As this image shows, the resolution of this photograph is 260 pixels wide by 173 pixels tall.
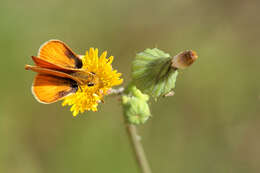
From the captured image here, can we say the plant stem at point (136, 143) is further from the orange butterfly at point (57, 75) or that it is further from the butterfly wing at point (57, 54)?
the butterfly wing at point (57, 54)

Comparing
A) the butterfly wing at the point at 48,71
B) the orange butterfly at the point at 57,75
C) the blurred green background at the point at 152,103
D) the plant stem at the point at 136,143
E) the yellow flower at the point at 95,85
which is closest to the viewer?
the butterfly wing at the point at 48,71

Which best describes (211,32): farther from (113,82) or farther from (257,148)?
(113,82)

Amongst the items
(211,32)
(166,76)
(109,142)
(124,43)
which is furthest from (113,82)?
(211,32)

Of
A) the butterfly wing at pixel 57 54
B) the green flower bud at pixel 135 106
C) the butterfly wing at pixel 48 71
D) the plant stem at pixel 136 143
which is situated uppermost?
the butterfly wing at pixel 57 54

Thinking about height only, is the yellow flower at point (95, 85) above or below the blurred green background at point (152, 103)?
below

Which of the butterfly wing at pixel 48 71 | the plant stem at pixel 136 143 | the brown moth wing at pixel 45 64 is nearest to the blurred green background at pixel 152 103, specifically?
the plant stem at pixel 136 143

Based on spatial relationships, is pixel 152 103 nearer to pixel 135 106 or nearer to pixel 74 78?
pixel 135 106

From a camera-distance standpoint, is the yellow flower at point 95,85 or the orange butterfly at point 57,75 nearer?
the orange butterfly at point 57,75

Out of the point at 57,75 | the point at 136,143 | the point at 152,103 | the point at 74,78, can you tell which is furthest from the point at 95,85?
the point at 152,103
